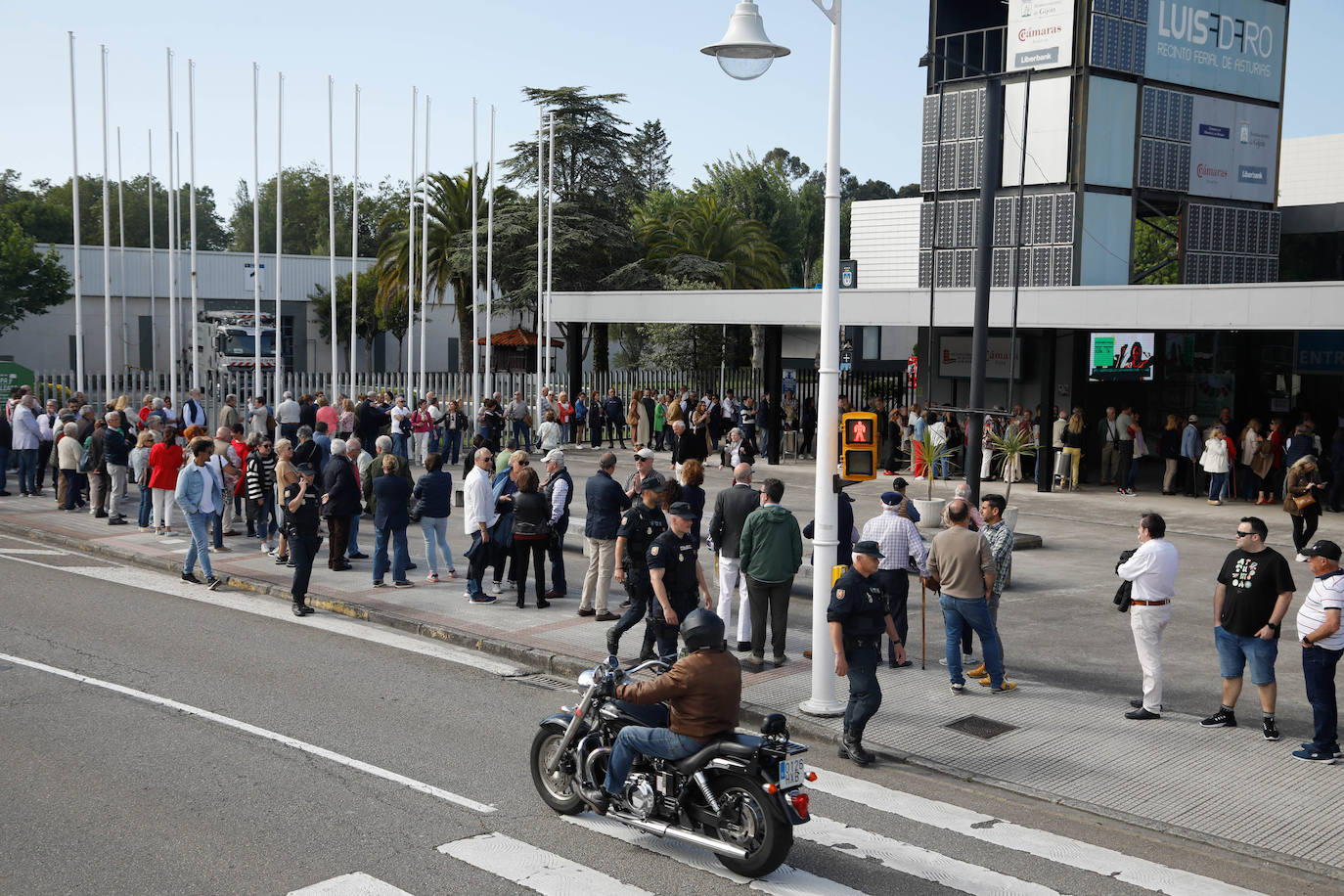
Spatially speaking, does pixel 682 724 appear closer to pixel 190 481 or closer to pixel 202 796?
pixel 202 796

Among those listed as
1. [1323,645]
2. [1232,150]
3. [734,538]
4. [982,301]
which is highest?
[1232,150]

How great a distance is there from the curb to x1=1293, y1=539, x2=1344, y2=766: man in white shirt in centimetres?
196

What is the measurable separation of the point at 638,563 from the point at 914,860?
501cm

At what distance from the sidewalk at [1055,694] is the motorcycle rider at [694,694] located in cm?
274

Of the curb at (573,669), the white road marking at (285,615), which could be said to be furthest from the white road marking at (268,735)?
the curb at (573,669)

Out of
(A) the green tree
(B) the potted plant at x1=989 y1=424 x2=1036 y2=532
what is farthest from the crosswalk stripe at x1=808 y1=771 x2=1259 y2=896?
(A) the green tree

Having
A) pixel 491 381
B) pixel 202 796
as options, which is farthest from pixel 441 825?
pixel 491 381

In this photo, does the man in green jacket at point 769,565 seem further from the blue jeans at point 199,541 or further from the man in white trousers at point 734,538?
the blue jeans at point 199,541

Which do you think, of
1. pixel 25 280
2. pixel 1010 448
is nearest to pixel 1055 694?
pixel 1010 448

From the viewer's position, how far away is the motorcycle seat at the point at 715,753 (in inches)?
269

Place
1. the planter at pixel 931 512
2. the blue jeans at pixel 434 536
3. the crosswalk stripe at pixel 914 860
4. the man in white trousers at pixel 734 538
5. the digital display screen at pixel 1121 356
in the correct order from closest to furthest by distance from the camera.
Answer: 1. the crosswalk stripe at pixel 914 860
2. the man in white trousers at pixel 734 538
3. the blue jeans at pixel 434 536
4. the planter at pixel 931 512
5. the digital display screen at pixel 1121 356

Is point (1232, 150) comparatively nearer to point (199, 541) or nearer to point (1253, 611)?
point (1253, 611)

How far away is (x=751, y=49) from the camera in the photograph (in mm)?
9594

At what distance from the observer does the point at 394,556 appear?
15125 mm
